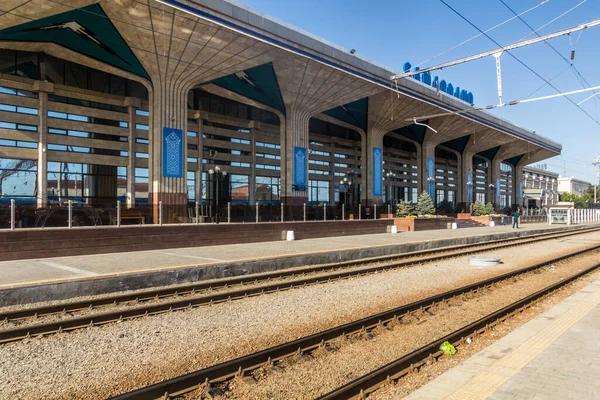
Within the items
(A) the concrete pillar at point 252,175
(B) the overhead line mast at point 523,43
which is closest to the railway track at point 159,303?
(B) the overhead line mast at point 523,43

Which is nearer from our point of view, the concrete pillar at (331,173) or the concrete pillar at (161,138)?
the concrete pillar at (161,138)

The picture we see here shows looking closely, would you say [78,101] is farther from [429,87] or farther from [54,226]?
[429,87]

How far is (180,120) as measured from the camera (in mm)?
24344

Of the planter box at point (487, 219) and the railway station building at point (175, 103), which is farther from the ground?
the railway station building at point (175, 103)

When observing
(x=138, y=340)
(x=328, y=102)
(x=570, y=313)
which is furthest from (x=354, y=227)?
(x=138, y=340)

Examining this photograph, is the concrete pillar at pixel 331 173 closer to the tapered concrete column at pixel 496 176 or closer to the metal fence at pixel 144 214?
the metal fence at pixel 144 214

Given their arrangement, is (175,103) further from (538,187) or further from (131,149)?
(538,187)

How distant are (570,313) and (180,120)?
21.6 m

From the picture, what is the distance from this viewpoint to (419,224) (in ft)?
108

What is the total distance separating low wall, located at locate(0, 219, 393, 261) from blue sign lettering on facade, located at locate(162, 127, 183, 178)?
21.0ft

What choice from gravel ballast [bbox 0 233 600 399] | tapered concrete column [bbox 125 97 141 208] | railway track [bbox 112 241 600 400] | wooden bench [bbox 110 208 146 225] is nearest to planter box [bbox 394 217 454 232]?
wooden bench [bbox 110 208 146 225]

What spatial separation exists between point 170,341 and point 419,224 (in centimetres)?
2876

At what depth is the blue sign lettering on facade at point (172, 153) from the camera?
2363 cm

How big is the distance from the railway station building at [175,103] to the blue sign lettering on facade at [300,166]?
11cm
